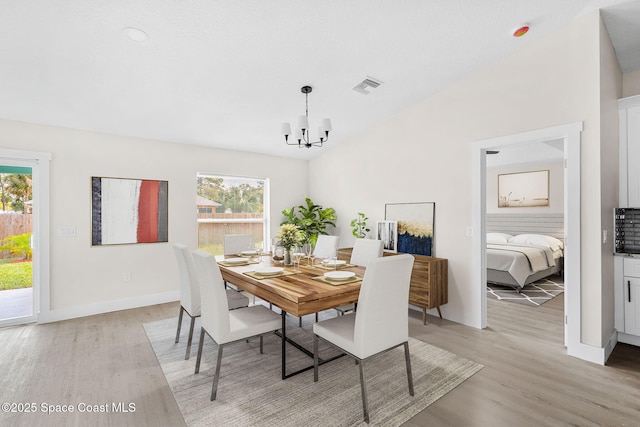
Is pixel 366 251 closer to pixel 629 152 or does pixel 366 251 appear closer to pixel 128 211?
pixel 629 152

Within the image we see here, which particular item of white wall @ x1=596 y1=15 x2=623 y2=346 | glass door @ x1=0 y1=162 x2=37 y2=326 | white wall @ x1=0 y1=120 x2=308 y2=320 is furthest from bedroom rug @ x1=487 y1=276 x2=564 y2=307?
glass door @ x1=0 y1=162 x2=37 y2=326

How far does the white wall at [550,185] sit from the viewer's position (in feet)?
20.2

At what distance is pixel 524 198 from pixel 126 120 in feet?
24.5

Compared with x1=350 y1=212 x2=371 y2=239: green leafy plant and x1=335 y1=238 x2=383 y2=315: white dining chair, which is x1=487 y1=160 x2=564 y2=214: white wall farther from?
x1=335 y1=238 x2=383 y2=315: white dining chair

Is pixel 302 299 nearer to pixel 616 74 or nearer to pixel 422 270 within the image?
pixel 422 270

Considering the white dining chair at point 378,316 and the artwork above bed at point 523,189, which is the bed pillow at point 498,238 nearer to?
the artwork above bed at point 523,189

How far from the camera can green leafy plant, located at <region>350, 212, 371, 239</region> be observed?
15.9 feet

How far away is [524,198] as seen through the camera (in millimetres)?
6645

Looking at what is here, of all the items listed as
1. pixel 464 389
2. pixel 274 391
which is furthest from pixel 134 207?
pixel 464 389

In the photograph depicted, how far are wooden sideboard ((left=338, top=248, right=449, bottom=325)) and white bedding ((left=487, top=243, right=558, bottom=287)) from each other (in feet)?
5.90

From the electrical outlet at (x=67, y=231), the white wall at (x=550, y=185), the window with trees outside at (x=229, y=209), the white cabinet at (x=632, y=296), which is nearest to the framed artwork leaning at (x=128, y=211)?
the electrical outlet at (x=67, y=231)

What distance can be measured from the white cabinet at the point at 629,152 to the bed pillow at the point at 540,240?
2.76 m

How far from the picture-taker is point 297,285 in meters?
2.31

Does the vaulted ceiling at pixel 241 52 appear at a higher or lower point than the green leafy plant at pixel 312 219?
higher
